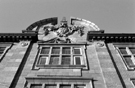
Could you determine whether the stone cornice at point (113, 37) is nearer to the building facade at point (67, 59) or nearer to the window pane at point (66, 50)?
the building facade at point (67, 59)

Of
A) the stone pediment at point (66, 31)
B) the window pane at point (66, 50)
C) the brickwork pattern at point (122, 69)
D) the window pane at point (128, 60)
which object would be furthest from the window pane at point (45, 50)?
the window pane at point (128, 60)

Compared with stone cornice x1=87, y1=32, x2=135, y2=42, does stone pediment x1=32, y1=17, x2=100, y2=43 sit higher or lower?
higher

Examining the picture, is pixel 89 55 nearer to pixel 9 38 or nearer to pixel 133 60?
pixel 133 60

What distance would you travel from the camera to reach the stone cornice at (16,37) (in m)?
16.8

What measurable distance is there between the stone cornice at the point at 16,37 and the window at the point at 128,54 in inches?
334

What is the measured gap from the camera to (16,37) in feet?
55.5

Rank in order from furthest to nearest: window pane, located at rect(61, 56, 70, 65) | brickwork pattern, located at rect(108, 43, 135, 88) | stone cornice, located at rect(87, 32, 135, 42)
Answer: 1. stone cornice, located at rect(87, 32, 135, 42)
2. window pane, located at rect(61, 56, 70, 65)
3. brickwork pattern, located at rect(108, 43, 135, 88)

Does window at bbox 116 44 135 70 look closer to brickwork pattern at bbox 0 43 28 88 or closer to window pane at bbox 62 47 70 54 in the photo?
window pane at bbox 62 47 70 54

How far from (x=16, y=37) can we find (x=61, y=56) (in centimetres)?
565

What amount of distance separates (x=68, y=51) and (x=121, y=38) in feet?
18.9

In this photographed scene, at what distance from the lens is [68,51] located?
15258 mm

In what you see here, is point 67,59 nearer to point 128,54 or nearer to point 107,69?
point 107,69

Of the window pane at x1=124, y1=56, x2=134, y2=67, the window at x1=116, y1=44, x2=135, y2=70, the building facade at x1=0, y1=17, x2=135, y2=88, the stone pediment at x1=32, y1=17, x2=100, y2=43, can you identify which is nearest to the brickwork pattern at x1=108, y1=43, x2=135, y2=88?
the building facade at x1=0, y1=17, x2=135, y2=88

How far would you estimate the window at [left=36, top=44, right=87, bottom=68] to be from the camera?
1321 centimetres
